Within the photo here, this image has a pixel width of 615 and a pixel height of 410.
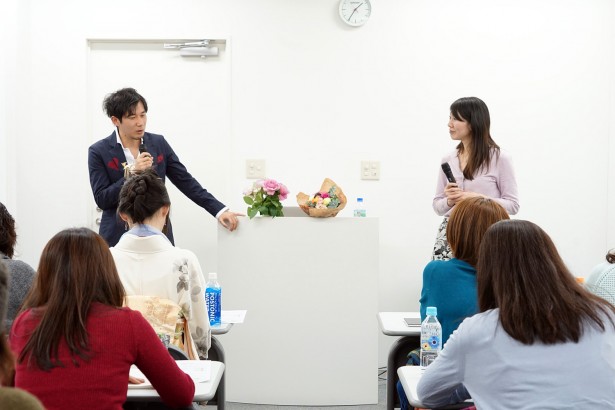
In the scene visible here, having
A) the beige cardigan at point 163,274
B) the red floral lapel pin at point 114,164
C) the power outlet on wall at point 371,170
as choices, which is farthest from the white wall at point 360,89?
the beige cardigan at point 163,274

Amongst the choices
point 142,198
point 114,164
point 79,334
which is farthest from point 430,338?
point 114,164

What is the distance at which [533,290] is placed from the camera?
1.80 m

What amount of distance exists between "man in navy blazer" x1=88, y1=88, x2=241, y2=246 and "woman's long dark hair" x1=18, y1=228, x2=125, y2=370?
1.98m

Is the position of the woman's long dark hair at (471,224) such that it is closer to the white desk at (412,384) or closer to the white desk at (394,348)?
the white desk at (412,384)

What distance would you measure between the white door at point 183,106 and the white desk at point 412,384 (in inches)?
115

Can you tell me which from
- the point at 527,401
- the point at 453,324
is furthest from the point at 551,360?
the point at 453,324

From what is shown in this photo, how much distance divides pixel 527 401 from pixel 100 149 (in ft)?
9.59

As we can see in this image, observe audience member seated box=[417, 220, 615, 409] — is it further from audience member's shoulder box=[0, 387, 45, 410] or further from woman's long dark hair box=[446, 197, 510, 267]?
audience member's shoulder box=[0, 387, 45, 410]

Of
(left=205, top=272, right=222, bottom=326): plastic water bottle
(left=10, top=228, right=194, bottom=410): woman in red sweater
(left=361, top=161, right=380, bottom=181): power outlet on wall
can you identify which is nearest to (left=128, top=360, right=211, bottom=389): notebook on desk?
(left=10, top=228, right=194, bottom=410): woman in red sweater

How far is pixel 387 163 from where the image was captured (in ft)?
16.8

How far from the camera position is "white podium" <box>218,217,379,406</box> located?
4164mm

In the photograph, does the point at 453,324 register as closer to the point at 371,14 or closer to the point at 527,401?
the point at 527,401

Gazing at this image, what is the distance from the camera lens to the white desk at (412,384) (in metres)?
2.10

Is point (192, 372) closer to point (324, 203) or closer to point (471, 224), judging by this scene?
point (471, 224)
